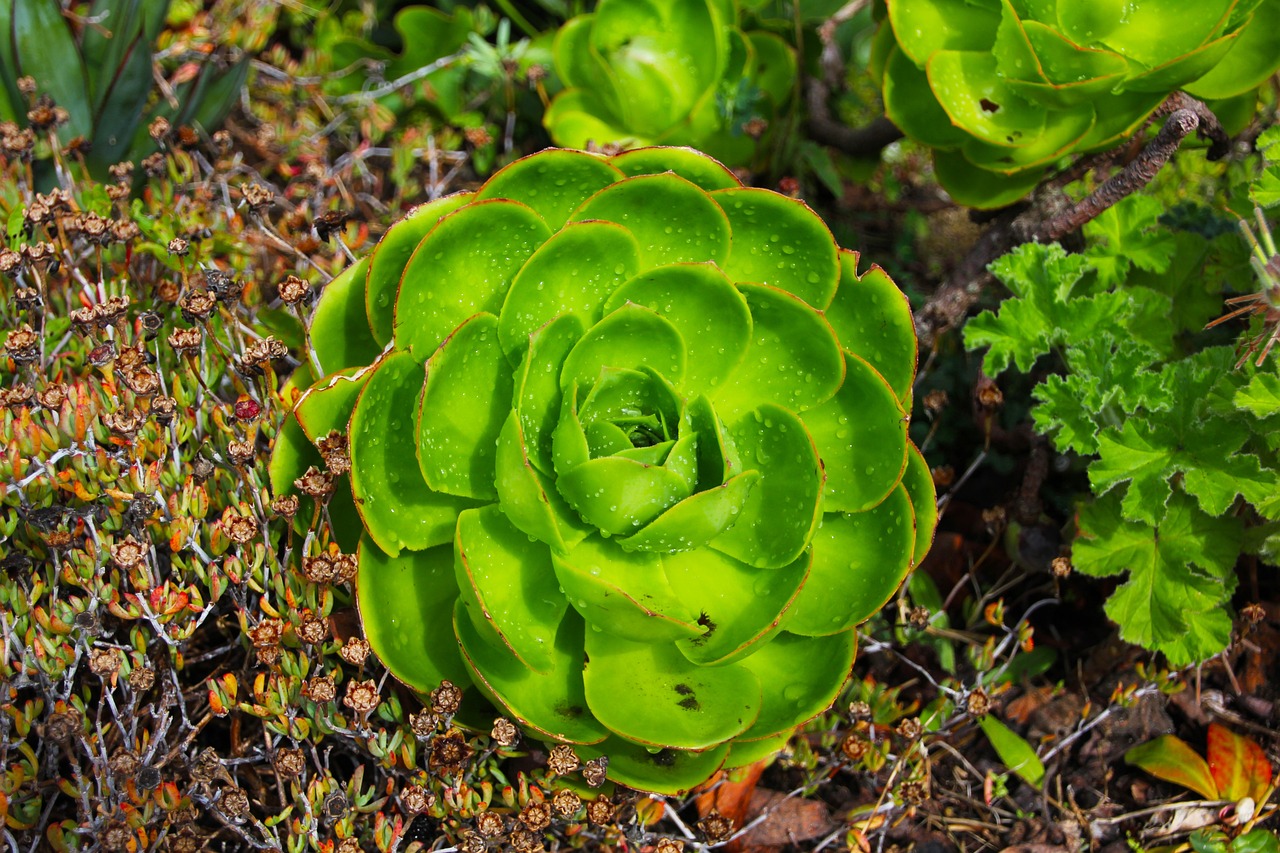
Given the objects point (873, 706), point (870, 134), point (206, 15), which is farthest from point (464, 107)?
point (873, 706)

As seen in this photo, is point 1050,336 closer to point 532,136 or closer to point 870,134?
point 870,134

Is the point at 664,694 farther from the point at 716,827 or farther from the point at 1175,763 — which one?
the point at 1175,763

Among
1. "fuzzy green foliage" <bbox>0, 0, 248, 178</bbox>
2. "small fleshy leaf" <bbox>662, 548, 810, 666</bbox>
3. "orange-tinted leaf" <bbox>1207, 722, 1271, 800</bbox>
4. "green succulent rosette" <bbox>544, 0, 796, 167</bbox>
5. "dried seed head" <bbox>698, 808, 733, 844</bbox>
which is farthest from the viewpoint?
"green succulent rosette" <bbox>544, 0, 796, 167</bbox>

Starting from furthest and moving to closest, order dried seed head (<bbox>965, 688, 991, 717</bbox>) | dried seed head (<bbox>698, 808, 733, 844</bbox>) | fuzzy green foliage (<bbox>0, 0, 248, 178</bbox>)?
1. fuzzy green foliage (<bbox>0, 0, 248, 178</bbox>)
2. dried seed head (<bbox>965, 688, 991, 717</bbox>)
3. dried seed head (<bbox>698, 808, 733, 844</bbox>)

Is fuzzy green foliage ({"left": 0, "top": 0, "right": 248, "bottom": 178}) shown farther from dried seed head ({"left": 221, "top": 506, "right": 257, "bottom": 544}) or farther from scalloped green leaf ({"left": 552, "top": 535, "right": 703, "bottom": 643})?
scalloped green leaf ({"left": 552, "top": 535, "right": 703, "bottom": 643})

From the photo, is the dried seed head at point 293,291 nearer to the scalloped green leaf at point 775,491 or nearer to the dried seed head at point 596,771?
the scalloped green leaf at point 775,491

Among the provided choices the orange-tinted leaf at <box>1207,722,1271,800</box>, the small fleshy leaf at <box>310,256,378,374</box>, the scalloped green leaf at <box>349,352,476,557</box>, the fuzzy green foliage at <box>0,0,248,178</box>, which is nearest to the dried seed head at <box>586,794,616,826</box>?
the scalloped green leaf at <box>349,352,476,557</box>

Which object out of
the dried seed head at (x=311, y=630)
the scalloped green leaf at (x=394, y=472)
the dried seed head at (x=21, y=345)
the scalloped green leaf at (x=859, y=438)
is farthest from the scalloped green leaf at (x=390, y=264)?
the scalloped green leaf at (x=859, y=438)
